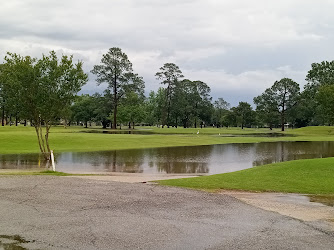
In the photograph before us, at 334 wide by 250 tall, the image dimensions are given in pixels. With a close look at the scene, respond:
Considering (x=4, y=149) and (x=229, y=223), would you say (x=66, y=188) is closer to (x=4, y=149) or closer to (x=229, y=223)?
(x=229, y=223)

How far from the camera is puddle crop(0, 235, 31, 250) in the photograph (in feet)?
24.5

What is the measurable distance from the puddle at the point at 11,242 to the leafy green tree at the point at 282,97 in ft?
369

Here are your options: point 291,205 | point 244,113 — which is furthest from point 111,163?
point 244,113

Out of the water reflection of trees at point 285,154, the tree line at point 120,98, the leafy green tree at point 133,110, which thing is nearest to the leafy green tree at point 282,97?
the tree line at point 120,98

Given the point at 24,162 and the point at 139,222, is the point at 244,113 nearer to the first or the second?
the point at 24,162

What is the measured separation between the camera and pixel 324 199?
14703 millimetres

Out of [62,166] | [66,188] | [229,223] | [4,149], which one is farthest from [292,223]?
[4,149]

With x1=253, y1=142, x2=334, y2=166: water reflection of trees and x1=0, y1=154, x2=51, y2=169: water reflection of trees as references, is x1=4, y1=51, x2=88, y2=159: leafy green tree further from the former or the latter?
x1=253, y1=142, x2=334, y2=166: water reflection of trees

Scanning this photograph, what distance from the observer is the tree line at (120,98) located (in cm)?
2767

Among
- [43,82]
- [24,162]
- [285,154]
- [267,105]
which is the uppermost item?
[267,105]

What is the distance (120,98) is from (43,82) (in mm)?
67948

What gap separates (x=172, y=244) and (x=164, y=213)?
110 inches

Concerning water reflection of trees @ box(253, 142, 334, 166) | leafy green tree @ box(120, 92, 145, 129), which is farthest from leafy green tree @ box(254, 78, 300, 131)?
water reflection of trees @ box(253, 142, 334, 166)

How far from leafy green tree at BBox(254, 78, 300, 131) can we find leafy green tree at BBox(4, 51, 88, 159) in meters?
95.6
